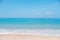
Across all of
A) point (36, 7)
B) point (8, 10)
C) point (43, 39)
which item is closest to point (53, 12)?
point (36, 7)

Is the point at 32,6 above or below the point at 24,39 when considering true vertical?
above

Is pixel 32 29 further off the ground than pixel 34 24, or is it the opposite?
pixel 34 24

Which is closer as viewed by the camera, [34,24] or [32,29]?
[32,29]

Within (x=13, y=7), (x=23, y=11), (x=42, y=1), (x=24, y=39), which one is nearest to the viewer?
(x=24, y=39)

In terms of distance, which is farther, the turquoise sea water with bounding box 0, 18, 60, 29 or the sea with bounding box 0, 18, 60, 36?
the turquoise sea water with bounding box 0, 18, 60, 29

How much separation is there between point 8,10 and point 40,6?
67.2 inches

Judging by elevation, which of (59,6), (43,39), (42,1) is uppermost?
(42,1)

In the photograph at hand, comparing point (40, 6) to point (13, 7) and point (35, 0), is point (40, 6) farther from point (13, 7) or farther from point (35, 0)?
point (13, 7)

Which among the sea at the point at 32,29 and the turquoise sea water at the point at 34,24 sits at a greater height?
the turquoise sea water at the point at 34,24

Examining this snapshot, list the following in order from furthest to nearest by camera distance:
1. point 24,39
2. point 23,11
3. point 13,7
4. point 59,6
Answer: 1. point 23,11
2. point 13,7
3. point 59,6
4. point 24,39

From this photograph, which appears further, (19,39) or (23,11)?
(23,11)

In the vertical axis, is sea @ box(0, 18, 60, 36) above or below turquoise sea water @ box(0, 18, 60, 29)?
below

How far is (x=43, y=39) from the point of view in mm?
2488

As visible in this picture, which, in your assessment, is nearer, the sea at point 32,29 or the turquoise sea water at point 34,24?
the sea at point 32,29
